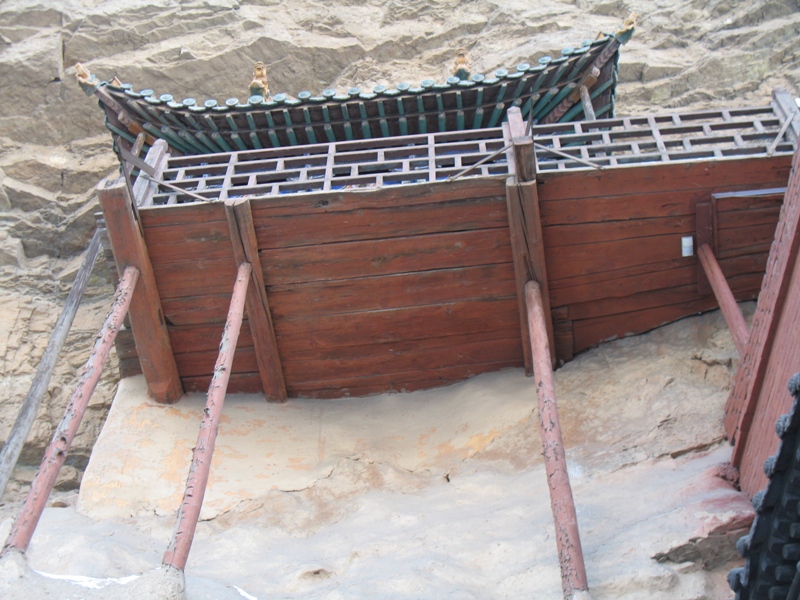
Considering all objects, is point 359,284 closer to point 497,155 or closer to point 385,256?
point 385,256

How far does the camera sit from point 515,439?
6.54 metres

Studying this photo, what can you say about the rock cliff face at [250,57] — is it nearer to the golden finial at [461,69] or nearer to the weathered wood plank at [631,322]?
the golden finial at [461,69]

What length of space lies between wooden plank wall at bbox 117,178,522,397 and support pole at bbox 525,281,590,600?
80 centimetres

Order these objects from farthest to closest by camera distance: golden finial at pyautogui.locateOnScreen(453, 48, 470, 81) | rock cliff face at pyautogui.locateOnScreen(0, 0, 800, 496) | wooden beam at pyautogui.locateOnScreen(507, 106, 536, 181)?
rock cliff face at pyautogui.locateOnScreen(0, 0, 800, 496) < golden finial at pyautogui.locateOnScreen(453, 48, 470, 81) < wooden beam at pyautogui.locateOnScreen(507, 106, 536, 181)

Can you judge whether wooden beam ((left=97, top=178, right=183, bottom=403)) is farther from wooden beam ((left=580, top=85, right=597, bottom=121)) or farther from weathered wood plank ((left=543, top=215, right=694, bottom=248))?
wooden beam ((left=580, top=85, right=597, bottom=121))

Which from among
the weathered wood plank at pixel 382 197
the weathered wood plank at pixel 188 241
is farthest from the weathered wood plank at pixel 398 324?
the weathered wood plank at pixel 382 197

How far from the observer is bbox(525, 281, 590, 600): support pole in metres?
4.38

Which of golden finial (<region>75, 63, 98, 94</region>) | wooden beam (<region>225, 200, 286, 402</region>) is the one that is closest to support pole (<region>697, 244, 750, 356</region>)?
wooden beam (<region>225, 200, 286, 402</region>)

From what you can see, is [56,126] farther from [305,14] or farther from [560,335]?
[560,335]

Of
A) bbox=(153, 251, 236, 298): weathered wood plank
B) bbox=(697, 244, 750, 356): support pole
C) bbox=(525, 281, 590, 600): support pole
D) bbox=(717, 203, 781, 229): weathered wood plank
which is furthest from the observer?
bbox=(153, 251, 236, 298): weathered wood plank

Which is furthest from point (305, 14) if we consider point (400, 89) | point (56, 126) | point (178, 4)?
point (400, 89)

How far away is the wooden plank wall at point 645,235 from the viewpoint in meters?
6.50

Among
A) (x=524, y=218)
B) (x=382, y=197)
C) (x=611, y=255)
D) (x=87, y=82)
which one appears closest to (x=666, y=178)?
(x=611, y=255)

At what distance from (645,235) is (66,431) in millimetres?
3927
